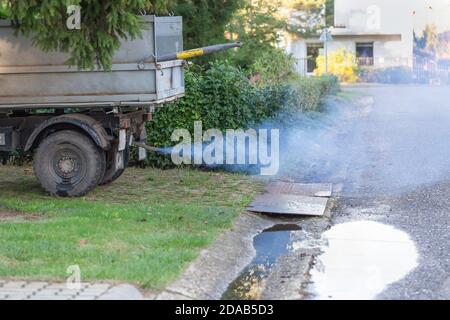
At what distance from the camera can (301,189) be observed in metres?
12.7

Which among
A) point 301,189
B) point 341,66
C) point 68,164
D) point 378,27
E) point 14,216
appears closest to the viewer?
point 14,216

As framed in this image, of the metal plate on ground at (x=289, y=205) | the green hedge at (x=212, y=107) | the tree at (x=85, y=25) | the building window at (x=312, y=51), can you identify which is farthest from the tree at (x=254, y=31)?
the building window at (x=312, y=51)

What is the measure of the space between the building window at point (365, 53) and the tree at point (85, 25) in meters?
42.5

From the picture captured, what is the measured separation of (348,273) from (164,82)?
446cm

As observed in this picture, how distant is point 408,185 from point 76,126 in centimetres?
544

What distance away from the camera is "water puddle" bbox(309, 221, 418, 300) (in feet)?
23.8

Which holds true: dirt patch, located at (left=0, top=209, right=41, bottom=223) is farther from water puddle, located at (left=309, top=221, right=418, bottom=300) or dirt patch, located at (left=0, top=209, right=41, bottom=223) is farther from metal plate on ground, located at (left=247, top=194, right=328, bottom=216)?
water puddle, located at (left=309, top=221, right=418, bottom=300)

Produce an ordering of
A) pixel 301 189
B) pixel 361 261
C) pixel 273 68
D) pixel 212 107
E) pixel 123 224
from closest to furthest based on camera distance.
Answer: pixel 361 261
pixel 123 224
pixel 301 189
pixel 212 107
pixel 273 68

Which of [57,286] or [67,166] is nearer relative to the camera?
[57,286]

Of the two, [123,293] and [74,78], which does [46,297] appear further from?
[74,78]

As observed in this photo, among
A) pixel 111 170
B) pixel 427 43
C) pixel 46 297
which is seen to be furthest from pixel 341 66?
pixel 46 297

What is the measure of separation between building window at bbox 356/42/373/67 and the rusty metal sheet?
1523 inches
